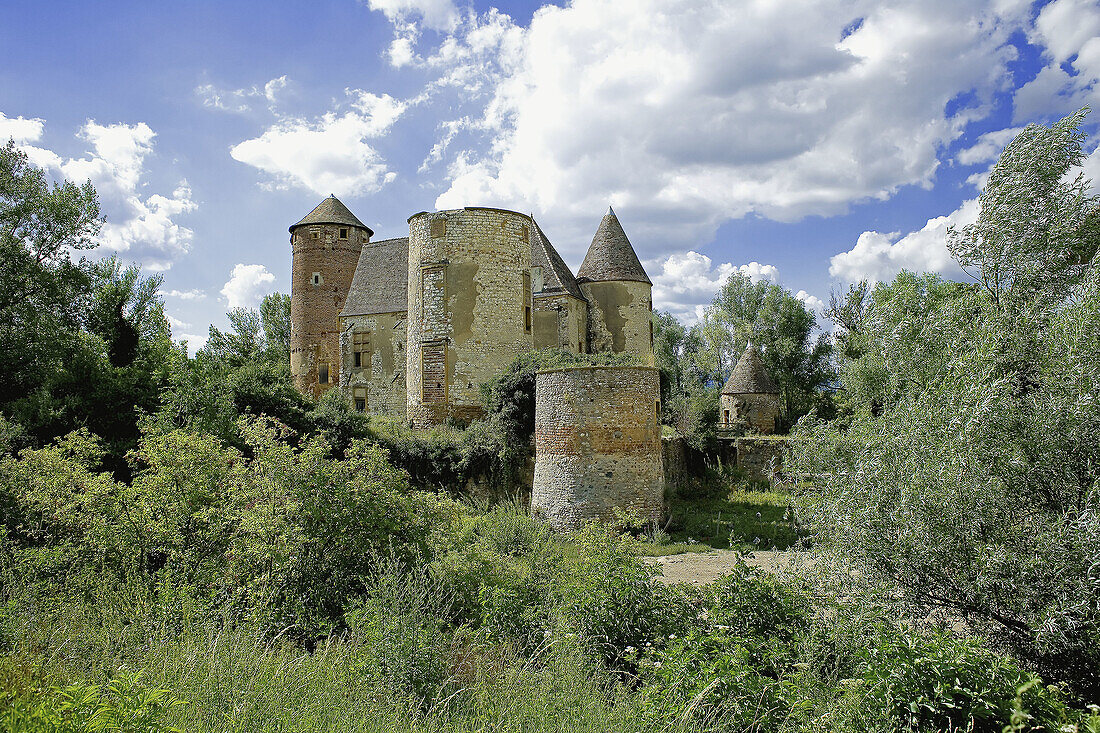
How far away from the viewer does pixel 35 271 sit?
20438 mm

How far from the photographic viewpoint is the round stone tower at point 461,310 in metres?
21.2

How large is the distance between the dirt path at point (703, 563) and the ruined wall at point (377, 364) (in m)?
15.0

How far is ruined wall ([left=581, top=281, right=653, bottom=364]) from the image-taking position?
26438 millimetres

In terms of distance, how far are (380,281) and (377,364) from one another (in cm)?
385

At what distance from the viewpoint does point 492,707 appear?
567 centimetres

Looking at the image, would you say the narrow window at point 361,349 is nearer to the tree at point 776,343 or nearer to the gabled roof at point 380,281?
the gabled roof at point 380,281

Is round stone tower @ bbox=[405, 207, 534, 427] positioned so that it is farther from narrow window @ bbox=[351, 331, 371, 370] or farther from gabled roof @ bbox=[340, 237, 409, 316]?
narrow window @ bbox=[351, 331, 371, 370]

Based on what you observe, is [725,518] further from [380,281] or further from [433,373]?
[380,281]

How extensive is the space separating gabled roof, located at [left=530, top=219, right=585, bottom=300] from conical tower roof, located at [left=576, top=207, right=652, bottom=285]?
3.25 feet

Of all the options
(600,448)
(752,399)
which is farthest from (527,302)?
(752,399)

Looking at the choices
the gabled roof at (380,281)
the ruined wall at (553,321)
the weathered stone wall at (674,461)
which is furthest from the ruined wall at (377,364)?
the weathered stone wall at (674,461)

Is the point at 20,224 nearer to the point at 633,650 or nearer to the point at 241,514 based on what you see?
the point at 241,514

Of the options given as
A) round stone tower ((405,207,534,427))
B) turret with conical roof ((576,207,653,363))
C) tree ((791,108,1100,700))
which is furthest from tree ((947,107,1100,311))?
turret with conical roof ((576,207,653,363))

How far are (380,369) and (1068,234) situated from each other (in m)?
23.3
